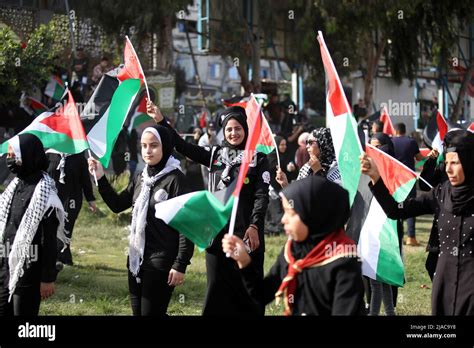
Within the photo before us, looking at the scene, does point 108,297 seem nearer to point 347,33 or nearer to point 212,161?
point 212,161

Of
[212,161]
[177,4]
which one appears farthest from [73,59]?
[212,161]

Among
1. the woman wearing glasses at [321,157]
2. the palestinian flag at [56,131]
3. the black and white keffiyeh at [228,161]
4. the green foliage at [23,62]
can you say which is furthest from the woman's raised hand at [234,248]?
the green foliage at [23,62]

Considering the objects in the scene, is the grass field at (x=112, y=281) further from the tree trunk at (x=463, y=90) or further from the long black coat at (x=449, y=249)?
the tree trunk at (x=463, y=90)

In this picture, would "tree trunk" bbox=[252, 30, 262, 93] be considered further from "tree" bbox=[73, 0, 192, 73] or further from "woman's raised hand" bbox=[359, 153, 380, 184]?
"woman's raised hand" bbox=[359, 153, 380, 184]

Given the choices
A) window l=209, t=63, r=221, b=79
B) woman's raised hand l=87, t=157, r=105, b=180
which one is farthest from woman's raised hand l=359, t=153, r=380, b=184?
window l=209, t=63, r=221, b=79

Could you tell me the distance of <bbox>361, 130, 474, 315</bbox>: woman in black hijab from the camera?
5160mm

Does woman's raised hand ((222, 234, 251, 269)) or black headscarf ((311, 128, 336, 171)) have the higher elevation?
black headscarf ((311, 128, 336, 171))

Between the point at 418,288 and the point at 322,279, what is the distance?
568cm

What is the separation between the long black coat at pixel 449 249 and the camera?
17.0 ft

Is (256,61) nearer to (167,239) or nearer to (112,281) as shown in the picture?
(112,281)

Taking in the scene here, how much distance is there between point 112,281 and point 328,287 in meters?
5.70

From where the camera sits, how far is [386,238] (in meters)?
6.59

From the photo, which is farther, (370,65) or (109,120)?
(370,65)

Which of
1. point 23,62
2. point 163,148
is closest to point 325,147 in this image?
point 163,148
